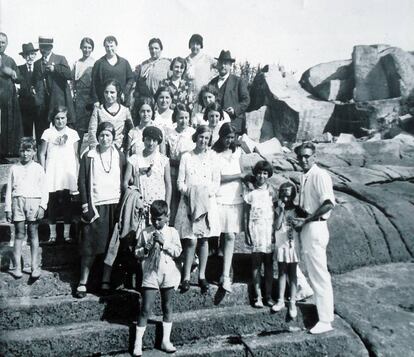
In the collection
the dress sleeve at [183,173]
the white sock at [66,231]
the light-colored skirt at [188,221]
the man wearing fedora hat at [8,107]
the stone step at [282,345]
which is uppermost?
the man wearing fedora hat at [8,107]

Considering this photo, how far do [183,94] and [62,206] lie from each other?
2.07 m

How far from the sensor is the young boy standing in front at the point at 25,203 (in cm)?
411

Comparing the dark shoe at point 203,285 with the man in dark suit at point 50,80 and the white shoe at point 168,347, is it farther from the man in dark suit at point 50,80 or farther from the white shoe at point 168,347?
A: the man in dark suit at point 50,80

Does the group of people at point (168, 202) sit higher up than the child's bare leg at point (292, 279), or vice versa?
the group of people at point (168, 202)

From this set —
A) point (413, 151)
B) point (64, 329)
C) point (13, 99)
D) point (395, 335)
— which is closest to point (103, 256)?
point (64, 329)

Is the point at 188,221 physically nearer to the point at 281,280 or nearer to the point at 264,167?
the point at 264,167

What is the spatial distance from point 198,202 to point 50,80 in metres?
3.28

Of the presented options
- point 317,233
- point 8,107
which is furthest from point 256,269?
point 8,107

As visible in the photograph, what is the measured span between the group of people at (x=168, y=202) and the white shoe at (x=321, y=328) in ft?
0.05

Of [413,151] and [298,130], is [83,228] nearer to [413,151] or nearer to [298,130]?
[413,151]

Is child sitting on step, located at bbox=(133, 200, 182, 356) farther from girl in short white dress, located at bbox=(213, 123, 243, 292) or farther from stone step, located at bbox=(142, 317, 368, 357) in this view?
girl in short white dress, located at bbox=(213, 123, 243, 292)

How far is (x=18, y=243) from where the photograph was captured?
4121 millimetres

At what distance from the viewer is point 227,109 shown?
5.53m

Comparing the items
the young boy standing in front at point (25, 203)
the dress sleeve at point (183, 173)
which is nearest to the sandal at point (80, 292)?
the young boy standing in front at point (25, 203)
